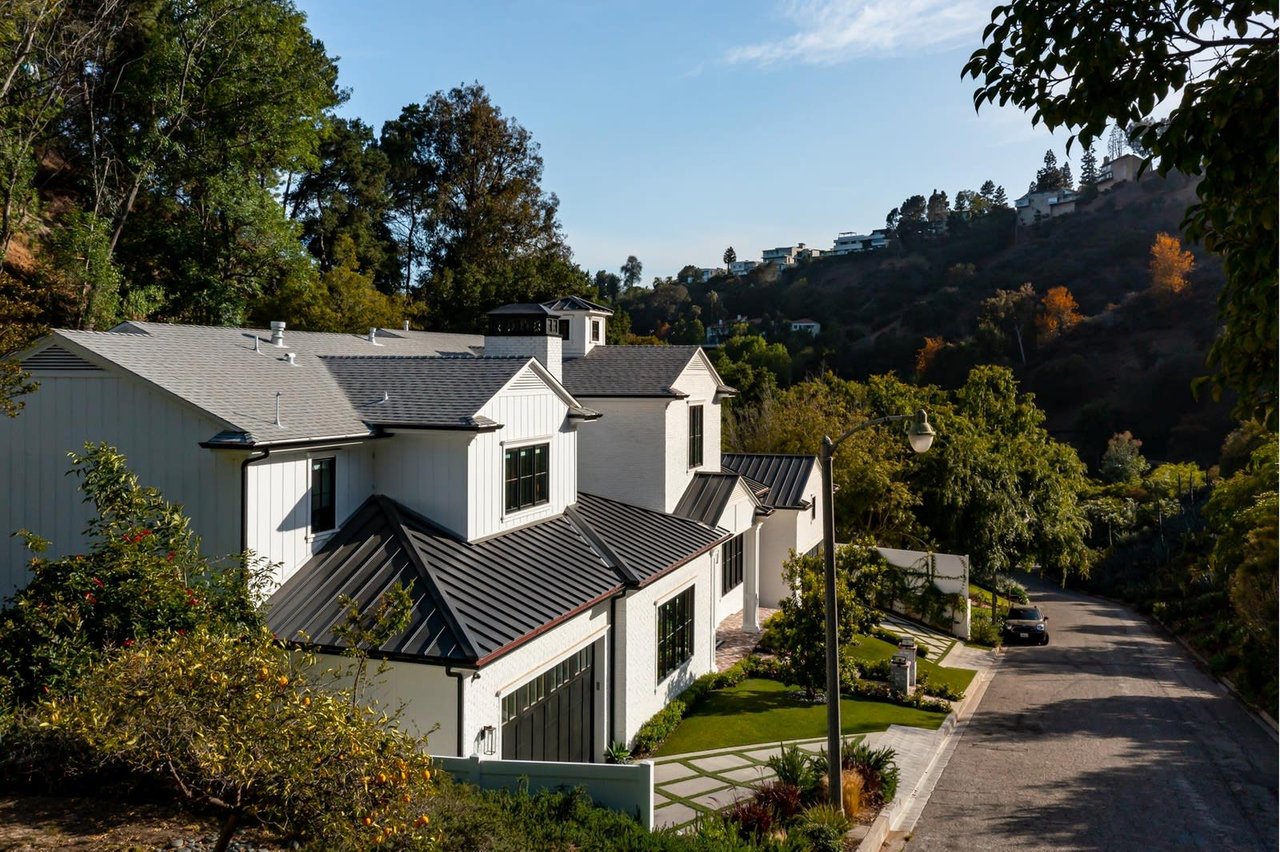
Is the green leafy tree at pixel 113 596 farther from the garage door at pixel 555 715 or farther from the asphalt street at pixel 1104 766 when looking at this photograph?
the asphalt street at pixel 1104 766

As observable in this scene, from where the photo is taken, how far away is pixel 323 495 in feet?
49.5

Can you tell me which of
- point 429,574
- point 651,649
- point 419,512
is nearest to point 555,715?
point 429,574

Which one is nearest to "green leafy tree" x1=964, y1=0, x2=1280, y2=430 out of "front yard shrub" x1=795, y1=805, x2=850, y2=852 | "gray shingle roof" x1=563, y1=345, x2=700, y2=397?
"front yard shrub" x1=795, y1=805, x2=850, y2=852

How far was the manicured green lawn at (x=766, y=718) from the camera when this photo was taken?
1709 centimetres

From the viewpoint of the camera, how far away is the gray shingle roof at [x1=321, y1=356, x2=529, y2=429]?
15.8 meters

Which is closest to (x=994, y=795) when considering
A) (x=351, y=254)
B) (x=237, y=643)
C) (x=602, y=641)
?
(x=602, y=641)

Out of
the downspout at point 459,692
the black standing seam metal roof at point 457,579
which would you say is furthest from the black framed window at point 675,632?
the downspout at point 459,692

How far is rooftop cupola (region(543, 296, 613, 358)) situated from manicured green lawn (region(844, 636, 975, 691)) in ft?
37.4

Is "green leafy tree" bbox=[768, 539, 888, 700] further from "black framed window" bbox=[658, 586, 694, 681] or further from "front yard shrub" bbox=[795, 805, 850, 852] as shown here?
"front yard shrub" bbox=[795, 805, 850, 852]

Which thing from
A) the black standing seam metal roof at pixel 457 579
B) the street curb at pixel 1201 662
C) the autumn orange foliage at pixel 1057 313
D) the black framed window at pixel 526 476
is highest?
the autumn orange foliage at pixel 1057 313

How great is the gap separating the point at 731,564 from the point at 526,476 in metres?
10.6

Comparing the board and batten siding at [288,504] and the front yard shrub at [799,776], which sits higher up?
the board and batten siding at [288,504]

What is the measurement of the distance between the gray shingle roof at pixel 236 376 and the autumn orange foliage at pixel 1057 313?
86.6 metres

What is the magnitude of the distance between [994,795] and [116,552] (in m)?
14.2
